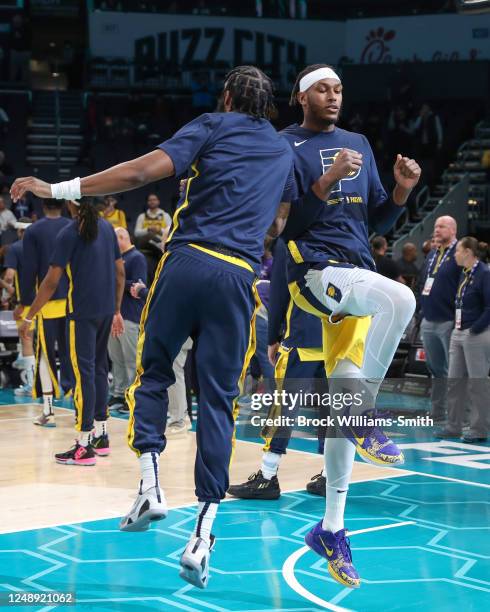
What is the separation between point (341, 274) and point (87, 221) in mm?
3211

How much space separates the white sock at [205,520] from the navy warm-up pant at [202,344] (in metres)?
0.03

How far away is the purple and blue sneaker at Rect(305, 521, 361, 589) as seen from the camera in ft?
13.5

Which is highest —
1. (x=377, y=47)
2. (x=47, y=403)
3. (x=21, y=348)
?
(x=377, y=47)

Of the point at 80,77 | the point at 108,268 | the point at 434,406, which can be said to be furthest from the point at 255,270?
the point at 80,77

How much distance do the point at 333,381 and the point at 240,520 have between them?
1.57 metres

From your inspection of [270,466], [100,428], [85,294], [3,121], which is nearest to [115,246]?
[85,294]

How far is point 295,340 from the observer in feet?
20.1

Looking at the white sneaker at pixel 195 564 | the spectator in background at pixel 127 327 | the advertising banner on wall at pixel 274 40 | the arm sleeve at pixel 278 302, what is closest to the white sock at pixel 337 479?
the white sneaker at pixel 195 564

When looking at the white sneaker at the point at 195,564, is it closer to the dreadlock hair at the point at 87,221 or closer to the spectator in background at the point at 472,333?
the dreadlock hair at the point at 87,221

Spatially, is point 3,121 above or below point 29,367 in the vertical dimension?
above

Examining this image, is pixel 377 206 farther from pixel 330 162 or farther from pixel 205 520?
pixel 205 520

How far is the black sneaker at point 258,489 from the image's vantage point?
6102mm

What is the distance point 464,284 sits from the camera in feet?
29.7

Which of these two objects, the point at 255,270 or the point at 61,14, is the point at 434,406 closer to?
the point at 255,270
